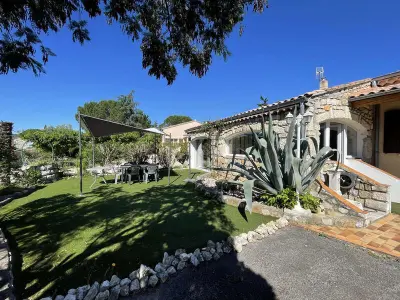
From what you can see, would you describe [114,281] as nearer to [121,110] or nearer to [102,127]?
[102,127]

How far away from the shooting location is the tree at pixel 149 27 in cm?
289

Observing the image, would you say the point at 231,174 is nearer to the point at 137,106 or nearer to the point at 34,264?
the point at 34,264

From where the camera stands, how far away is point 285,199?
202 inches

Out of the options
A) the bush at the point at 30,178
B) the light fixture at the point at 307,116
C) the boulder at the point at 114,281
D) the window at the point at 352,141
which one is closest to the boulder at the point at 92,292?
the boulder at the point at 114,281

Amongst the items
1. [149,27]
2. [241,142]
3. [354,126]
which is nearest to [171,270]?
[149,27]

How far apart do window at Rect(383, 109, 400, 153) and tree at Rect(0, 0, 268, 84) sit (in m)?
7.54

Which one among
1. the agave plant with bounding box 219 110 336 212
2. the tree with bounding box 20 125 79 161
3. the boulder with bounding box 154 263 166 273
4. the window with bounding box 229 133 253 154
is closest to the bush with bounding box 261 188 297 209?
the agave plant with bounding box 219 110 336 212

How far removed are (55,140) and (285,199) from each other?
1919 centimetres

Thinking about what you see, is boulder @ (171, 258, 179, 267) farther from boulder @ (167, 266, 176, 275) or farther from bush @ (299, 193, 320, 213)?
bush @ (299, 193, 320, 213)

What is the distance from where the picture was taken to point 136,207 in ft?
20.2

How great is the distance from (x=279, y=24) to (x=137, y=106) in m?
36.9

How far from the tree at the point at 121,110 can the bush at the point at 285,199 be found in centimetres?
3919

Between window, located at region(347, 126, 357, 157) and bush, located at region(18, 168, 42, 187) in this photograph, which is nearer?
window, located at region(347, 126, 357, 157)

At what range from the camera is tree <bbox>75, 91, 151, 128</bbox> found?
133ft
